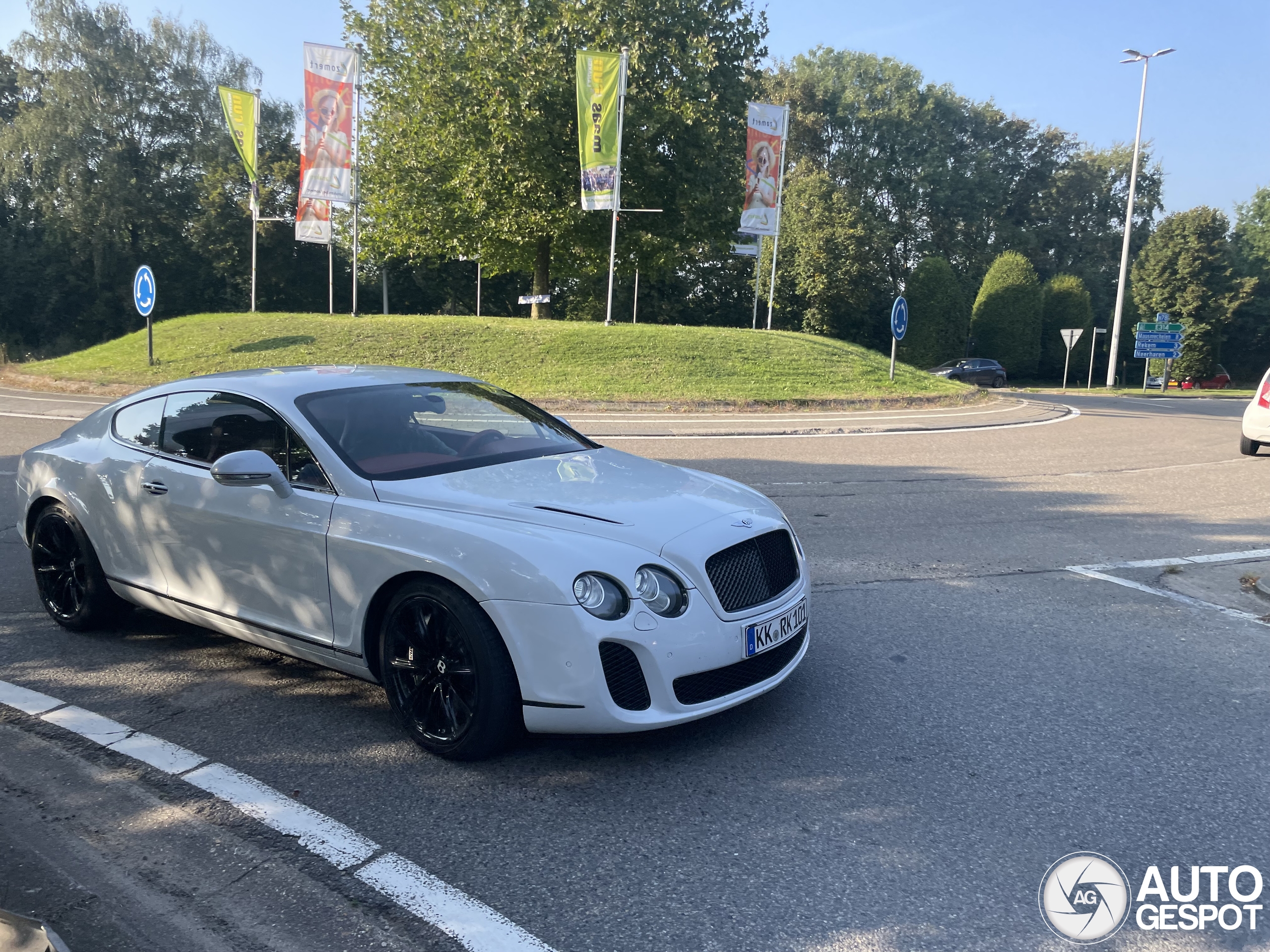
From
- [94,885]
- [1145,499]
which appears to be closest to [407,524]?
[94,885]

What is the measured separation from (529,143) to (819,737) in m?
26.8

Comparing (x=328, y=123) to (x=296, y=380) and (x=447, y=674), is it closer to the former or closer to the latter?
(x=296, y=380)

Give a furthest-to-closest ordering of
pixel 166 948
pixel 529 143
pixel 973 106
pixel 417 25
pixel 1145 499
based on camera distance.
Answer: pixel 973 106, pixel 417 25, pixel 529 143, pixel 1145 499, pixel 166 948

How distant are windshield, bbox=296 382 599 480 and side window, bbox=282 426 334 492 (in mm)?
106

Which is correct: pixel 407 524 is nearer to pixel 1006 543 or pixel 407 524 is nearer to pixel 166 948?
pixel 166 948

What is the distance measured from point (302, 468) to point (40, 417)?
15015 mm

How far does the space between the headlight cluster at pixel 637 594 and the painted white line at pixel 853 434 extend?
434 inches

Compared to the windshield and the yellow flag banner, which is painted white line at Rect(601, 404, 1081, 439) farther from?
the yellow flag banner

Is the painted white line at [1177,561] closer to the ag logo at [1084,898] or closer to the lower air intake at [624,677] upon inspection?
the ag logo at [1084,898]

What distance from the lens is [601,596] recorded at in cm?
346

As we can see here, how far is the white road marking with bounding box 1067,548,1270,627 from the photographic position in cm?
590

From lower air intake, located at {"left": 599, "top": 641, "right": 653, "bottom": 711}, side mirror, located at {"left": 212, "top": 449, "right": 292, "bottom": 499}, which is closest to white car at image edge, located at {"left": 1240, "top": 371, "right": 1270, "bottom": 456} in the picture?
lower air intake, located at {"left": 599, "top": 641, "right": 653, "bottom": 711}

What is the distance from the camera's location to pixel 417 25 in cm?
3062

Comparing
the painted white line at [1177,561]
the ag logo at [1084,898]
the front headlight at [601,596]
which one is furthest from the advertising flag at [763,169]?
the ag logo at [1084,898]
